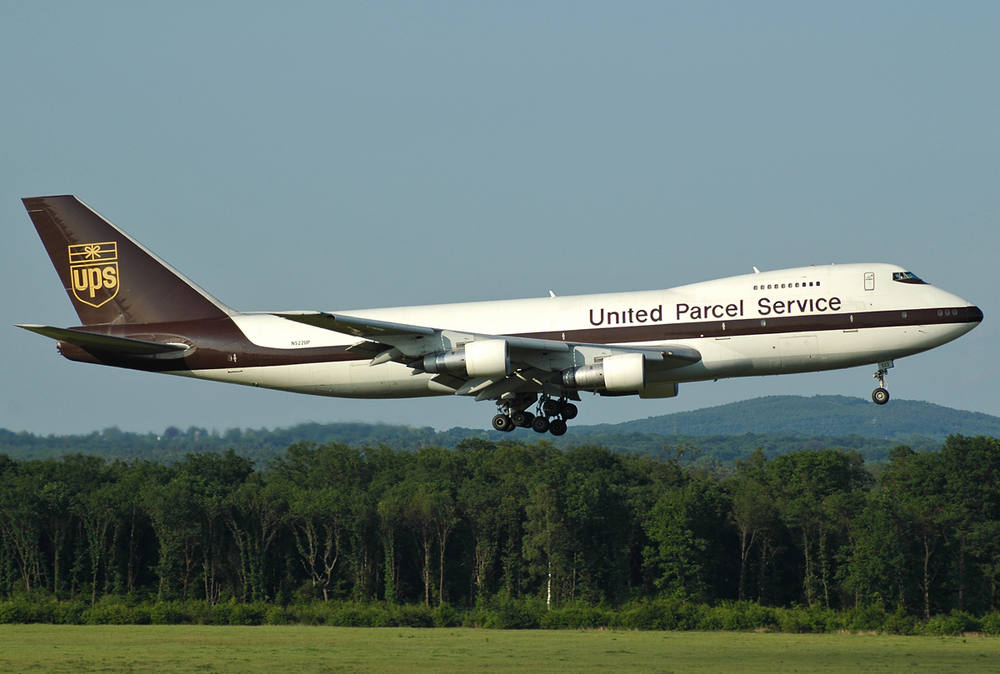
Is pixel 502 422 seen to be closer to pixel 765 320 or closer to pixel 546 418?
pixel 546 418

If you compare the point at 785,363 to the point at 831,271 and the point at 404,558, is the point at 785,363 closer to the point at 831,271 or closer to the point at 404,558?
the point at 831,271

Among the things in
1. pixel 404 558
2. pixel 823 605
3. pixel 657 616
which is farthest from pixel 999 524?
pixel 404 558

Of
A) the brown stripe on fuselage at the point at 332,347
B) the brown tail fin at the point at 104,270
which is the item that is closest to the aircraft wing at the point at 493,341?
the brown stripe on fuselage at the point at 332,347

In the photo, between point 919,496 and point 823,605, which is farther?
point 919,496

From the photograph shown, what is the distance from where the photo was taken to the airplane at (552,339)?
39.7m

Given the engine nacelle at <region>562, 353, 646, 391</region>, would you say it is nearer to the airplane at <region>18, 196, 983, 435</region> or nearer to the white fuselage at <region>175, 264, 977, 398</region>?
the airplane at <region>18, 196, 983, 435</region>

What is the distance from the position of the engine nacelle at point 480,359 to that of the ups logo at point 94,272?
15.5 m

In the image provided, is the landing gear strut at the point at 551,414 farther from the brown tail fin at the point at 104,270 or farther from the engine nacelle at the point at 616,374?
the brown tail fin at the point at 104,270

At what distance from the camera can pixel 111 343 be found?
43812 mm

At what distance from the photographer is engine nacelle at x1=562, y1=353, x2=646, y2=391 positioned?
128 feet

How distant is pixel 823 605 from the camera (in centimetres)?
9425

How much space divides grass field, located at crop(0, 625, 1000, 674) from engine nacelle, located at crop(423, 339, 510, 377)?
23.5 m

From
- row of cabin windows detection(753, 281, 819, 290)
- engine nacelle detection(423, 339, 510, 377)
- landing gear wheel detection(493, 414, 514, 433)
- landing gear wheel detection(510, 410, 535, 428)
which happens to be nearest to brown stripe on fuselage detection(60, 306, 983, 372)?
row of cabin windows detection(753, 281, 819, 290)

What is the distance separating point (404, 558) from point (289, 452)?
71.6 feet
